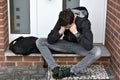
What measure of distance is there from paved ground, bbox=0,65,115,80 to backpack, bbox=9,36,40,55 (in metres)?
0.24

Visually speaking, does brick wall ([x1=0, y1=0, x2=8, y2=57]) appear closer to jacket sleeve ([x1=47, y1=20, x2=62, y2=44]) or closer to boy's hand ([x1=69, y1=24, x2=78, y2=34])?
jacket sleeve ([x1=47, y1=20, x2=62, y2=44])

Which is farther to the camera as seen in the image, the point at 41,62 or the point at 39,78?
the point at 41,62

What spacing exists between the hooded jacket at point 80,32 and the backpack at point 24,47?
309 millimetres

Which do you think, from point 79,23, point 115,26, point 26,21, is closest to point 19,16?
point 26,21

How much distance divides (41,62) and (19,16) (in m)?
0.80

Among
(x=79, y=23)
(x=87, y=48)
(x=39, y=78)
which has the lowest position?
(x=39, y=78)

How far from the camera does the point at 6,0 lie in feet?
15.8

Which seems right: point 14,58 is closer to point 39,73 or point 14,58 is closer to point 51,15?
point 39,73

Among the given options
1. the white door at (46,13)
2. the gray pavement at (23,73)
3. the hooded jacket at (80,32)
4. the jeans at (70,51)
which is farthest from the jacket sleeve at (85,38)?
the white door at (46,13)

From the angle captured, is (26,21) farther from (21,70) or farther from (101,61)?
(101,61)

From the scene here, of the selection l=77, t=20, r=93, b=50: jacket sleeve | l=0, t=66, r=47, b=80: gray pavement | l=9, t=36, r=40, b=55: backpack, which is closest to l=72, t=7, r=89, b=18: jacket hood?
l=77, t=20, r=93, b=50: jacket sleeve

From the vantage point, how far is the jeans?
4.30 m

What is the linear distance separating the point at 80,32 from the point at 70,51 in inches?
13.5

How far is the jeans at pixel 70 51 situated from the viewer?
4305 millimetres
